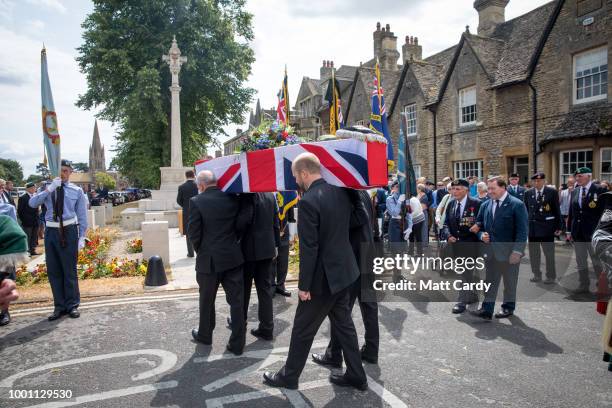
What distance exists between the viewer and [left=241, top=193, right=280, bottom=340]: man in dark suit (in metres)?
4.96

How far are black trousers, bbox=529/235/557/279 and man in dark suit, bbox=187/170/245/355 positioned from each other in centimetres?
605

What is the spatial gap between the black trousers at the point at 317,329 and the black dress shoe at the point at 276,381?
0.12ft

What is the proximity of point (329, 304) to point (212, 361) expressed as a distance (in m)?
1.61

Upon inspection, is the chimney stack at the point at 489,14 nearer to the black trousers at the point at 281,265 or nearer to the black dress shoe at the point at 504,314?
the black dress shoe at the point at 504,314

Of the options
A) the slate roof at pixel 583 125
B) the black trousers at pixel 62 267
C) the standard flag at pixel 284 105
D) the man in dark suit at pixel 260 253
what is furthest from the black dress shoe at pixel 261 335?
the slate roof at pixel 583 125

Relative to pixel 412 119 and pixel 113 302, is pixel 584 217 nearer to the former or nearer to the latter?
pixel 113 302

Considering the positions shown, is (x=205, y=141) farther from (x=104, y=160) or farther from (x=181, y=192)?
(x=104, y=160)

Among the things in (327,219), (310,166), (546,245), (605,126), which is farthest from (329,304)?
(605,126)

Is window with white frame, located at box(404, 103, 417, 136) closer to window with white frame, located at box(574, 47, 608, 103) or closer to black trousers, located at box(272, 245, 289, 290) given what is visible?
window with white frame, located at box(574, 47, 608, 103)

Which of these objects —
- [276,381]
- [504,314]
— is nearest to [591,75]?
[504,314]

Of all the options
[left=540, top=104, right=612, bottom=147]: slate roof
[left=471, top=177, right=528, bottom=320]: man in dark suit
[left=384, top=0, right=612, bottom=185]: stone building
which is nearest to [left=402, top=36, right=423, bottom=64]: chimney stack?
[left=384, top=0, right=612, bottom=185]: stone building

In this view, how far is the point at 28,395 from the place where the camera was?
3678 millimetres

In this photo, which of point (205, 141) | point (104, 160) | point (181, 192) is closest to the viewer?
point (181, 192)

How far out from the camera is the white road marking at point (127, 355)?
399 centimetres
